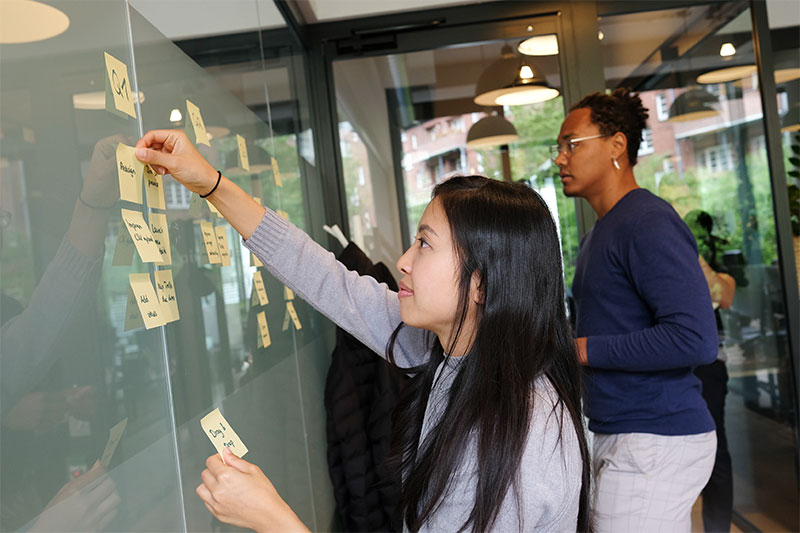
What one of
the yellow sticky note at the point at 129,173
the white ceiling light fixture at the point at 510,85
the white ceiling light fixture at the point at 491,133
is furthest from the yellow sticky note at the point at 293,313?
the white ceiling light fixture at the point at 510,85

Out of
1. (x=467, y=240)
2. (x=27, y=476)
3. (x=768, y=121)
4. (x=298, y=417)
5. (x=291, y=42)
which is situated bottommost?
(x=298, y=417)

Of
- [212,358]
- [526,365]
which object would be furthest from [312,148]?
[526,365]

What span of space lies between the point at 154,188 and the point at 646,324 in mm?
1288

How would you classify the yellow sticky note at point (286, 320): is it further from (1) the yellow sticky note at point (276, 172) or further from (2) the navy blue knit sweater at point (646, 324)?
(2) the navy blue knit sweater at point (646, 324)

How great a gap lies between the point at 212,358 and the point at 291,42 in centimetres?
160

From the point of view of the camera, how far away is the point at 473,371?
1.21 m

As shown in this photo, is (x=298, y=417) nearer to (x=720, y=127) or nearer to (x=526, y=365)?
(x=526, y=365)

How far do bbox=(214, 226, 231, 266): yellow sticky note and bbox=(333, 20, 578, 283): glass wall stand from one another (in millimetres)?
1539

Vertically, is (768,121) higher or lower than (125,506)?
higher

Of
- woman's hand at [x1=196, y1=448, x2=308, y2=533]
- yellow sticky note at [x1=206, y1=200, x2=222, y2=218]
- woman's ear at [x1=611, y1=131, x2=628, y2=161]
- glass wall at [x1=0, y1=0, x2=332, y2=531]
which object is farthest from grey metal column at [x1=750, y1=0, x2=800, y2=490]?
woman's hand at [x1=196, y1=448, x2=308, y2=533]

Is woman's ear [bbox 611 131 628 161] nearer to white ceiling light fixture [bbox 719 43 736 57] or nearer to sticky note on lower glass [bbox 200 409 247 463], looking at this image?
white ceiling light fixture [bbox 719 43 736 57]

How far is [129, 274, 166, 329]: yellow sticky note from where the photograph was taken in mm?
963

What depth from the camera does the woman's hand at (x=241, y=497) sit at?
0.94 m

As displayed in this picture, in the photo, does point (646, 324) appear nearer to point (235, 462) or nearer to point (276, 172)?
point (276, 172)
